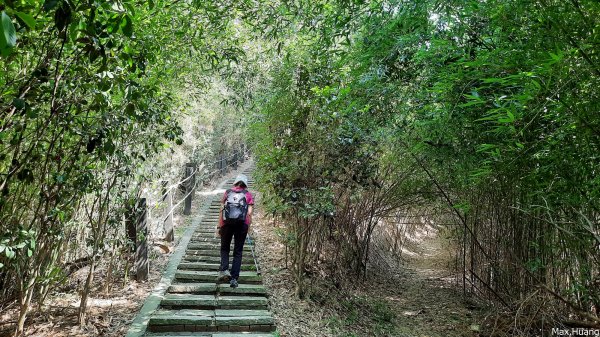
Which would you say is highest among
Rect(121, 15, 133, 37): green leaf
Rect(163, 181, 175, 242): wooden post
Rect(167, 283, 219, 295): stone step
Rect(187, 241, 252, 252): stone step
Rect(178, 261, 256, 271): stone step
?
Rect(121, 15, 133, 37): green leaf

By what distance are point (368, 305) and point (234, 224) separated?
2342mm

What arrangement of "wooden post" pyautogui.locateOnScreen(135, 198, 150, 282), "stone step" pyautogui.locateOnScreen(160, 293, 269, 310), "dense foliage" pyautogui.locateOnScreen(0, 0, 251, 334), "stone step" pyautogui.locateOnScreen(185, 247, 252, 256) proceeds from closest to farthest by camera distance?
1. "dense foliage" pyautogui.locateOnScreen(0, 0, 251, 334)
2. "stone step" pyautogui.locateOnScreen(160, 293, 269, 310)
3. "wooden post" pyautogui.locateOnScreen(135, 198, 150, 282)
4. "stone step" pyautogui.locateOnScreen(185, 247, 252, 256)

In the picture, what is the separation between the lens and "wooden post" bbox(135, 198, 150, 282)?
15.9 feet

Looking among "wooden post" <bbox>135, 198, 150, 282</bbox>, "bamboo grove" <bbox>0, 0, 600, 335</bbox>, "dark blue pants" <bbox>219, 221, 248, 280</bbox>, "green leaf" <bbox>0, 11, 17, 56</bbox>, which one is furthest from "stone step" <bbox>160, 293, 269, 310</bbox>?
"green leaf" <bbox>0, 11, 17, 56</bbox>

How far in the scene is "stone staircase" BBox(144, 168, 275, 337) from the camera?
12.4 feet

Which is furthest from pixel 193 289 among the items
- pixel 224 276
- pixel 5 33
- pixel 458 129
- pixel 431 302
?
pixel 5 33

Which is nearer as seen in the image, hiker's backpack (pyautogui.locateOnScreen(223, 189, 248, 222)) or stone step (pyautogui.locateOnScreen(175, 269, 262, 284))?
hiker's backpack (pyautogui.locateOnScreen(223, 189, 248, 222))

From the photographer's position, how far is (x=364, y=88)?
13.5 feet

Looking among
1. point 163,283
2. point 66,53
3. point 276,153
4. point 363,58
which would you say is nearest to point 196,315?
point 163,283

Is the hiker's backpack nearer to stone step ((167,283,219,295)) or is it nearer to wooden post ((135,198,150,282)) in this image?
stone step ((167,283,219,295))

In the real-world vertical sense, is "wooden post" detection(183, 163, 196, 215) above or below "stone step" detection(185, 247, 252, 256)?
above

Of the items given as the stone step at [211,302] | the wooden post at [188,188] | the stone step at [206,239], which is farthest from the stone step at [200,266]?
the wooden post at [188,188]

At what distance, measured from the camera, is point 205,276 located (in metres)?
5.05

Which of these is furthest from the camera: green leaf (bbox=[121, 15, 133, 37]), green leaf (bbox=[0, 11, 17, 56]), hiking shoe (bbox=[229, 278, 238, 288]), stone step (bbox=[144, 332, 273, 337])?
hiking shoe (bbox=[229, 278, 238, 288])
